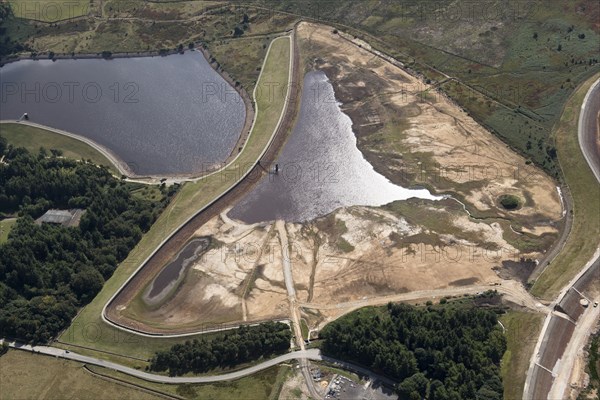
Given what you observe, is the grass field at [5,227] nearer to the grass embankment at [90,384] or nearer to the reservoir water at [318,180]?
the grass embankment at [90,384]

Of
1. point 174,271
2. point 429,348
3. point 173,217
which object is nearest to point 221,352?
point 174,271

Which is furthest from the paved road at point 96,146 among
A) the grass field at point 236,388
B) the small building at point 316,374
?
the small building at point 316,374

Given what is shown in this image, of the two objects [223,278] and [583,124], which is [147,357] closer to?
[223,278]

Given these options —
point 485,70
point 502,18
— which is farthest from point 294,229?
point 502,18

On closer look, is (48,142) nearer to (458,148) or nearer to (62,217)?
(62,217)

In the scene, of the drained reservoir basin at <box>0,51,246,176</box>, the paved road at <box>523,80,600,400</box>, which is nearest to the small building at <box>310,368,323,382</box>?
the paved road at <box>523,80,600,400</box>

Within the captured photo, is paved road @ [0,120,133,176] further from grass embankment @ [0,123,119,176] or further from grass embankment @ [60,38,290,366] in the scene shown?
grass embankment @ [60,38,290,366]
